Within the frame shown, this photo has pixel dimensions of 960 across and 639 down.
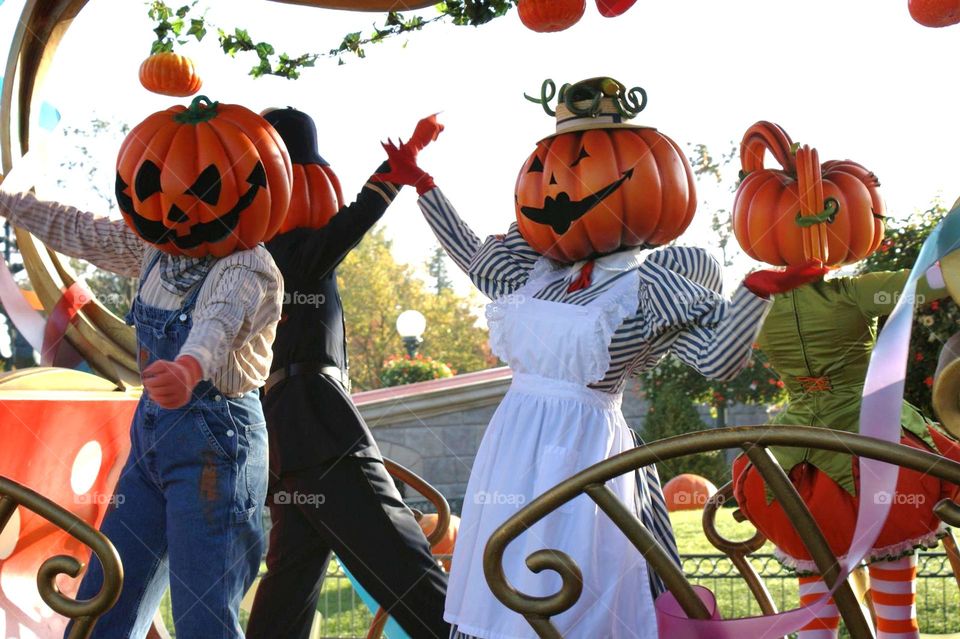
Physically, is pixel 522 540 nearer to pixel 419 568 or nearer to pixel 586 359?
pixel 586 359

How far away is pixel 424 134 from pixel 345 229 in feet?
1.12

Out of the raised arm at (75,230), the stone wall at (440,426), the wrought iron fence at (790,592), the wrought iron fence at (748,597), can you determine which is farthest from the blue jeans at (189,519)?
the stone wall at (440,426)

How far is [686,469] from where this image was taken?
35.0 feet

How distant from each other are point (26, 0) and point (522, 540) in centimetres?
206

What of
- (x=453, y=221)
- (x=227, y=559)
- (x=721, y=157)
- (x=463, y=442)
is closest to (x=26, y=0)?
(x=453, y=221)

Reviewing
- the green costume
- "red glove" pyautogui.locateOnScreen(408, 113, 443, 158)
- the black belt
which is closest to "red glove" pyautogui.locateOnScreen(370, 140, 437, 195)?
"red glove" pyautogui.locateOnScreen(408, 113, 443, 158)

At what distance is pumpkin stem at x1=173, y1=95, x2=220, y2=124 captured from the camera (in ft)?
7.91

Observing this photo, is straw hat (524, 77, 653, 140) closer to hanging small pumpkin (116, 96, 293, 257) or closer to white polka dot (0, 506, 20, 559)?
hanging small pumpkin (116, 96, 293, 257)

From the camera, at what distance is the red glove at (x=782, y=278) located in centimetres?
174

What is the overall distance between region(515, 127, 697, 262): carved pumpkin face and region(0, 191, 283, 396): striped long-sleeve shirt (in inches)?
22.7

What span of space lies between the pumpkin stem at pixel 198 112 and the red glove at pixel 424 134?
50 cm

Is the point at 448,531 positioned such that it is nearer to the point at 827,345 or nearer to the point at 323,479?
the point at 323,479

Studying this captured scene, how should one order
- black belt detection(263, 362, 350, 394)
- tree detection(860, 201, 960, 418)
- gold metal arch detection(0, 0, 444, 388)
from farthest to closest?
tree detection(860, 201, 960, 418)
gold metal arch detection(0, 0, 444, 388)
black belt detection(263, 362, 350, 394)

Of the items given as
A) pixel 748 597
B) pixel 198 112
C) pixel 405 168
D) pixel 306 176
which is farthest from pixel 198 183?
pixel 748 597
